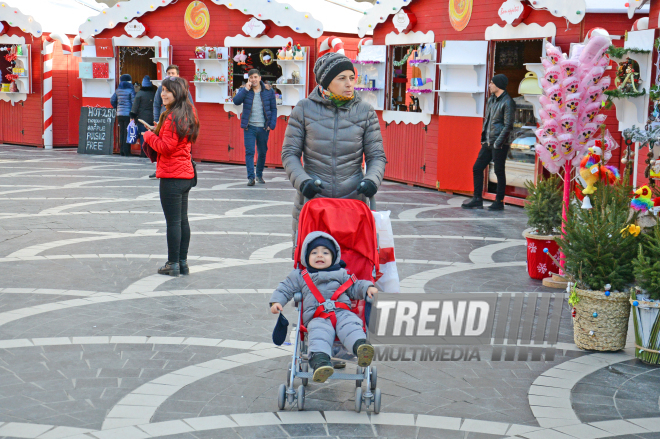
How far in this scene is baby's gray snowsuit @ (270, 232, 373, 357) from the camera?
4.31 m

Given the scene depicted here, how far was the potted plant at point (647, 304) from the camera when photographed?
5090mm

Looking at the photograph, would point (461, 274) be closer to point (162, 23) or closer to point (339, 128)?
point (339, 128)

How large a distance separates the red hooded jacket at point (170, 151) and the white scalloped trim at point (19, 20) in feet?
47.5

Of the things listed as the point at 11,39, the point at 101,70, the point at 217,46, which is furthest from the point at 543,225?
the point at 11,39

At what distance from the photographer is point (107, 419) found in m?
4.11

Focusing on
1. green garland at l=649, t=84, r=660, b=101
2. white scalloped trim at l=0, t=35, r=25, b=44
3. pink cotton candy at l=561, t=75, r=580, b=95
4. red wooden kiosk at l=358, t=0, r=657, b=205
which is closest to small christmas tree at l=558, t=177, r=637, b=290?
green garland at l=649, t=84, r=660, b=101

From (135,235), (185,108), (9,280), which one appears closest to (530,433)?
(185,108)

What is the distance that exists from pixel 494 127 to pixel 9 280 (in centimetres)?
721

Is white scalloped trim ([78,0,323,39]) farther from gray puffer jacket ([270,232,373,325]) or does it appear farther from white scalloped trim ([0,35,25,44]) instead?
gray puffer jacket ([270,232,373,325])

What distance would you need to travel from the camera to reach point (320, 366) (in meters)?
4.09

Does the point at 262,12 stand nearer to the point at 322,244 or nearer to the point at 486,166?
the point at 486,166

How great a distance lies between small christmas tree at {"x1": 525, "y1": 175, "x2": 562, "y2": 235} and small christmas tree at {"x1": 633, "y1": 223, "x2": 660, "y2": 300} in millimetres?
2130

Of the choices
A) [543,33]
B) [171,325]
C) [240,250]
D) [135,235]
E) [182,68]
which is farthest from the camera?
[182,68]

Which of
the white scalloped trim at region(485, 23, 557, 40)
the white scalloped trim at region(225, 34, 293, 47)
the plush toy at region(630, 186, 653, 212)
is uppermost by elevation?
the white scalloped trim at region(225, 34, 293, 47)
